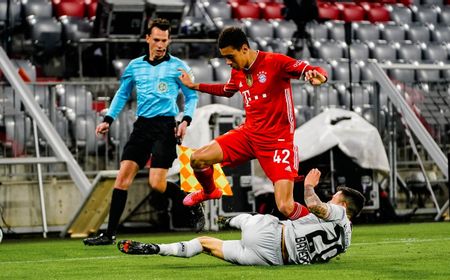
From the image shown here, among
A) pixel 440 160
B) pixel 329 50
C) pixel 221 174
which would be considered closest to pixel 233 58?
pixel 221 174

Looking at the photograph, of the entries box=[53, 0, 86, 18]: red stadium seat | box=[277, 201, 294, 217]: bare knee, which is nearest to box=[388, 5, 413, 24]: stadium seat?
box=[53, 0, 86, 18]: red stadium seat

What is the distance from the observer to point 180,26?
61.8ft

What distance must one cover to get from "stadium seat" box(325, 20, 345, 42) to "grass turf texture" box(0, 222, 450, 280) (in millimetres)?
10187

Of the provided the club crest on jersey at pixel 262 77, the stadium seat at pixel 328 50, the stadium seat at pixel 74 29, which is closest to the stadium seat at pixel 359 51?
the stadium seat at pixel 328 50

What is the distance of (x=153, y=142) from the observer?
11352mm

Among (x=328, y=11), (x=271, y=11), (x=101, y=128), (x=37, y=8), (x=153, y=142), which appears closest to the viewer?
(x=101, y=128)

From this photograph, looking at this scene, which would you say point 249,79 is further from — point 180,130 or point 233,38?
point 180,130

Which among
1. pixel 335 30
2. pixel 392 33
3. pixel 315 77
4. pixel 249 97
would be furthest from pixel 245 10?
pixel 315 77

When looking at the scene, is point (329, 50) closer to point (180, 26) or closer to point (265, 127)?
point (180, 26)

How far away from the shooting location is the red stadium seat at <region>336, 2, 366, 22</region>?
23.7m

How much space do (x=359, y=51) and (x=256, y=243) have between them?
14.4 metres

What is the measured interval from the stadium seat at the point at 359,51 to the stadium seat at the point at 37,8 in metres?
5.96

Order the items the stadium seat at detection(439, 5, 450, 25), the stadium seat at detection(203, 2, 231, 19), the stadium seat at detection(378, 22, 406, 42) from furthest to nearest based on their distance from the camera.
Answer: the stadium seat at detection(439, 5, 450, 25) → the stadium seat at detection(378, 22, 406, 42) → the stadium seat at detection(203, 2, 231, 19)

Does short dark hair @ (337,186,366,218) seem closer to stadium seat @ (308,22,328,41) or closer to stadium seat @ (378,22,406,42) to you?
stadium seat @ (308,22,328,41)
